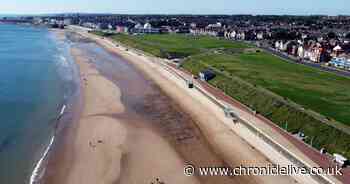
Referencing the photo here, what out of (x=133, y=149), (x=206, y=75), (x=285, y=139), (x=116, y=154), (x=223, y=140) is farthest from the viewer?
(x=206, y=75)

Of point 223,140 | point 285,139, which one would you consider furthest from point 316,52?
point 285,139

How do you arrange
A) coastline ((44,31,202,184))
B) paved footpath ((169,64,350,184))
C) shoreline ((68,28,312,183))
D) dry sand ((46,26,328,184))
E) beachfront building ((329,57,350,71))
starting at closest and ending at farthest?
paved footpath ((169,64,350,184))
dry sand ((46,26,328,184))
coastline ((44,31,202,184))
shoreline ((68,28,312,183))
beachfront building ((329,57,350,71))

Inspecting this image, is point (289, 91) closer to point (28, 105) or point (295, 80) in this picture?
point (295, 80)

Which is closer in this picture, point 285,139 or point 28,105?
Answer: point 285,139

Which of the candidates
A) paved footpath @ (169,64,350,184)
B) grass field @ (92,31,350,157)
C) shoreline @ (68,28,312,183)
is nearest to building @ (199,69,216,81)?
grass field @ (92,31,350,157)

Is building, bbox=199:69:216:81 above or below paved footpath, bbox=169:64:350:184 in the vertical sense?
above

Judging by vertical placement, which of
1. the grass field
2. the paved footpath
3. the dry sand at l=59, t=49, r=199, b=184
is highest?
the grass field

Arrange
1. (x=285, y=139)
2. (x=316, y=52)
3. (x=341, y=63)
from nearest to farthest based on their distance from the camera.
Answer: (x=285, y=139)
(x=341, y=63)
(x=316, y=52)

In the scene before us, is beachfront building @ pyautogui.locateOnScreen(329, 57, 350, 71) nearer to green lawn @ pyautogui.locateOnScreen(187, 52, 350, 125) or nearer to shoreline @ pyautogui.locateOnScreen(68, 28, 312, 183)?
green lawn @ pyautogui.locateOnScreen(187, 52, 350, 125)
